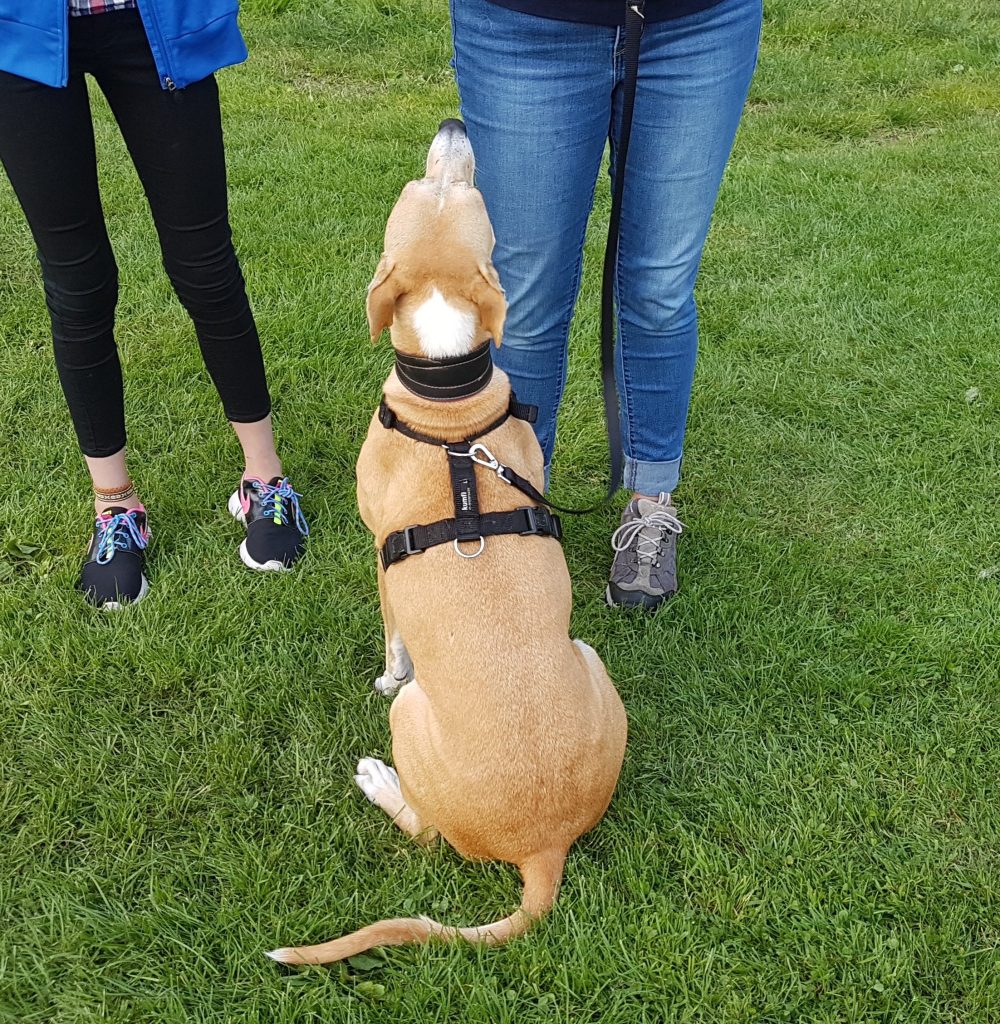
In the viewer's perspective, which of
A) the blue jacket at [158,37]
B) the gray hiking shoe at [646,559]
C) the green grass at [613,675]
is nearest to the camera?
the green grass at [613,675]

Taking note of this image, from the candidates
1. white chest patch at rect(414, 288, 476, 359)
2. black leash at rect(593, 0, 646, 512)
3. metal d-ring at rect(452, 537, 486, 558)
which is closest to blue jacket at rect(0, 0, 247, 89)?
white chest patch at rect(414, 288, 476, 359)

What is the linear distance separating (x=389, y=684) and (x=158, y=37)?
6.38ft

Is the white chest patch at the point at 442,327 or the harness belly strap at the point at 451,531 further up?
the white chest patch at the point at 442,327

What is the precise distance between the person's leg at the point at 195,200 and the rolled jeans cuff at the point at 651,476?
4.46ft

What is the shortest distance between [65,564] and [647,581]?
2061 millimetres

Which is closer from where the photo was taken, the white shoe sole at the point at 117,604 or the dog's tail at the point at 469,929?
the dog's tail at the point at 469,929

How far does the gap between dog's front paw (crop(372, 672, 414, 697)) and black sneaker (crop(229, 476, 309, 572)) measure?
2.13ft

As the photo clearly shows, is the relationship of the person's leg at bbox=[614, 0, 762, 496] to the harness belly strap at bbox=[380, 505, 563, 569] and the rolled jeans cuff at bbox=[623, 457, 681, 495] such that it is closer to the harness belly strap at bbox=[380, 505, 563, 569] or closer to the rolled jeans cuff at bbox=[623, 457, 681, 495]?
the rolled jeans cuff at bbox=[623, 457, 681, 495]

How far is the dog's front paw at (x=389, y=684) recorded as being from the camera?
3020 mm

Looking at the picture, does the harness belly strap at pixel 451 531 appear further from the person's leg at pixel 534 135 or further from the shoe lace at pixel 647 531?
the shoe lace at pixel 647 531

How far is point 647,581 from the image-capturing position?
3.44m

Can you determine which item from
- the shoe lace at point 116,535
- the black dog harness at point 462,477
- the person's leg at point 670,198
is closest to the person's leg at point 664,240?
the person's leg at point 670,198

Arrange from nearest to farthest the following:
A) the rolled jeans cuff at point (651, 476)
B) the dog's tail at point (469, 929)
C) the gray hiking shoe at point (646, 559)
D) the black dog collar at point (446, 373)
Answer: the dog's tail at point (469, 929) → the black dog collar at point (446, 373) → the gray hiking shoe at point (646, 559) → the rolled jeans cuff at point (651, 476)

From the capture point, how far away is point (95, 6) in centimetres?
255
